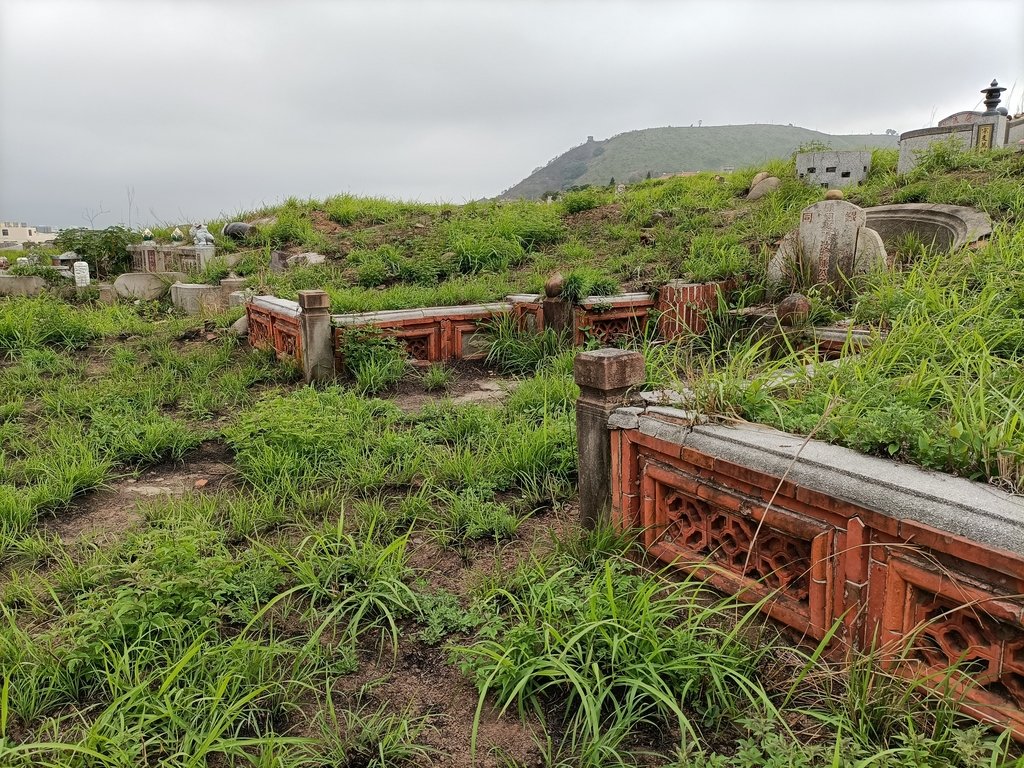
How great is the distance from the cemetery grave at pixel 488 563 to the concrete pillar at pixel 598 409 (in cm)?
2

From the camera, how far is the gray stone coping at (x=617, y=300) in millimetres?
7059

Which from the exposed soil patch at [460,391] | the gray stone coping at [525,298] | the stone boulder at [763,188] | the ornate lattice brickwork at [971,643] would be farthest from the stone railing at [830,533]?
the stone boulder at [763,188]

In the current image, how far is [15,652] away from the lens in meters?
2.46

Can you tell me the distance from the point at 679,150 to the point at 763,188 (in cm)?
5726

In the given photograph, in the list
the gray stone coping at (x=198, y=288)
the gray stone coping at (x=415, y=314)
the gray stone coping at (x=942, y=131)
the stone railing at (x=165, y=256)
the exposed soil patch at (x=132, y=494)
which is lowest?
the exposed soil patch at (x=132, y=494)

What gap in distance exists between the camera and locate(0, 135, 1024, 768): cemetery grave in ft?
6.86

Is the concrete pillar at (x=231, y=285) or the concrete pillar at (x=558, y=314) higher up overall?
the concrete pillar at (x=231, y=285)

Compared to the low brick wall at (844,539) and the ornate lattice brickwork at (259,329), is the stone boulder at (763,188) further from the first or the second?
the low brick wall at (844,539)

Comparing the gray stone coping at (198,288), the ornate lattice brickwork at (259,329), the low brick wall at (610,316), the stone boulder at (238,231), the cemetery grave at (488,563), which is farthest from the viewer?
the stone boulder at (238,231)

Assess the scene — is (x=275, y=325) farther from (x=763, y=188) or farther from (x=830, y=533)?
(x=763, y=188)

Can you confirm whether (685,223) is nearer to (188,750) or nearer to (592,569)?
(592,569)

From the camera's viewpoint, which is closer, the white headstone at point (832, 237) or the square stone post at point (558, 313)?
the white headstone at point (832, 237)

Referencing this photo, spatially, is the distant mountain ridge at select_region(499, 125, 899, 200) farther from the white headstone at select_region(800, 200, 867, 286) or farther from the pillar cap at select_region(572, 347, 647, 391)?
the pillar cap at select_region(572, 347, 647, 391)

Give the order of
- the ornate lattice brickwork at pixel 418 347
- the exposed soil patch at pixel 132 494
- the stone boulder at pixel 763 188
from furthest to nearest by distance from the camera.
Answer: the stone boulder at pixel 763 188 → the ornate lattice brickwork at pixel 418 347 → the exposed soil patch at pixel 132 494
